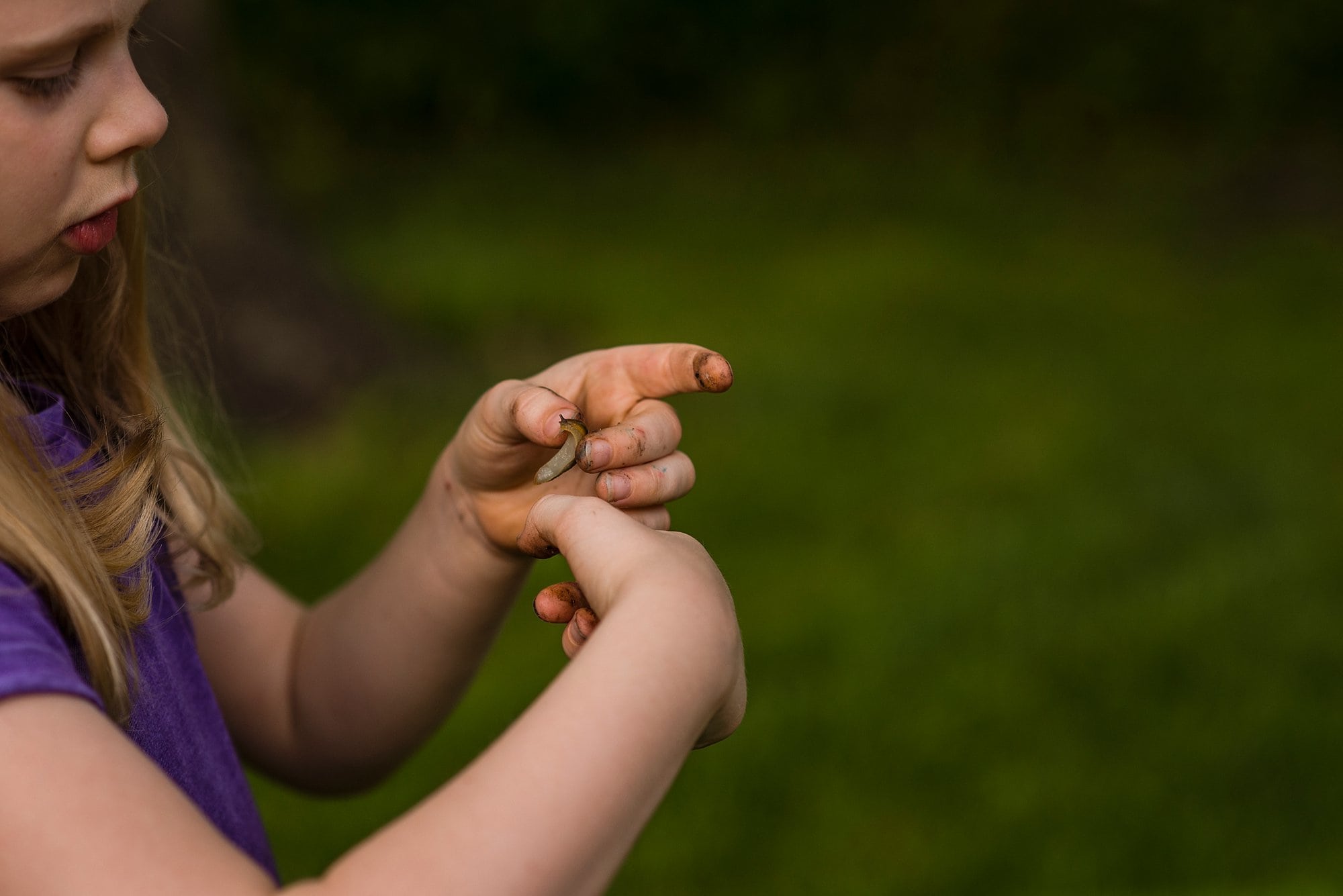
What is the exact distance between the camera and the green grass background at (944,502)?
2803 mm

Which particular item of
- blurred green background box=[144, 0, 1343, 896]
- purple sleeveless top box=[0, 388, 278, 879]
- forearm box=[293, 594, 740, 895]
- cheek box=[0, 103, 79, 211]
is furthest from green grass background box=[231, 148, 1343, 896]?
cheek box=[0, 103, 79, 211]

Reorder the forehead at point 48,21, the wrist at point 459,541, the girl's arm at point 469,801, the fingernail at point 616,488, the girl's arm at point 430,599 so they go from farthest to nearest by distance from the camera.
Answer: the wrist at point 459,541 → the girl's arm at point 430,599 → the fingernail at point 616,488 → the forehead at point 48,21 → the girl's arm at point 469,801

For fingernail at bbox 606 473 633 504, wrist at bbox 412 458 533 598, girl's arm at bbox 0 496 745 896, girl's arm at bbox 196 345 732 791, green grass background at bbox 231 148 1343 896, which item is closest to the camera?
girl's arm at bbox 0 496 745 896

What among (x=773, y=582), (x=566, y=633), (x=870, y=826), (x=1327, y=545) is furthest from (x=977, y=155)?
(x=566, y=633)

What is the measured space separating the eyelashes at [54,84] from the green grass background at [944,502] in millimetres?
2038

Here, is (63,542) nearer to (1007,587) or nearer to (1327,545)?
(1007,587)

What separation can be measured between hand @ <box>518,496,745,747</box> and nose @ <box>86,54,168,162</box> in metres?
0.44

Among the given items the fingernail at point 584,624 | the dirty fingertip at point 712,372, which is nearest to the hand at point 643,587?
the fingernail at point 584,624

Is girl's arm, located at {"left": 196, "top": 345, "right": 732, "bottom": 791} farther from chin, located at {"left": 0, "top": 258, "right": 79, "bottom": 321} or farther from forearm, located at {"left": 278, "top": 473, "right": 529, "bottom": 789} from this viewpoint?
chin, located at {"left": 0, "top": 258, "right": 79, "bottom": 321}

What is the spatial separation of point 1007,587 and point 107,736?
2.99 meters

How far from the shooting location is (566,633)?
108cm

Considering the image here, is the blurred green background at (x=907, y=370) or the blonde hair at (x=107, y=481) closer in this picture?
the blonde hair at (x=107, y=481)

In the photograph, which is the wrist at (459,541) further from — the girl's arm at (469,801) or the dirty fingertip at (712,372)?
the girl's arm at (469,801)

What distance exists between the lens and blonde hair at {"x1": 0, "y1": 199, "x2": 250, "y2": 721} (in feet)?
3.31
